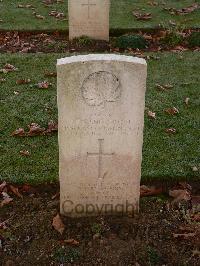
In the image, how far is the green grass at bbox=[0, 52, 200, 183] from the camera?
17.5ft

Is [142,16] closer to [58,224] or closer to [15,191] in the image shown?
[15,191]

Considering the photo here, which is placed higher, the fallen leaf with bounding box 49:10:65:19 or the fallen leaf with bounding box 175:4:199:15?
the fallen leaf with bounding box 175:4:199:15

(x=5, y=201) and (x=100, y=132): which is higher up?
(x=100, y=132)

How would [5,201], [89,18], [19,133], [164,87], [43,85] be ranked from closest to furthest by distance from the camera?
1. [5,201]
2. [19,133]
3. [43,85]
4. [164,87]
5. [89,18]

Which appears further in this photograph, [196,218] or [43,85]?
[43,85]

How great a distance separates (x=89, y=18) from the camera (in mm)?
9383

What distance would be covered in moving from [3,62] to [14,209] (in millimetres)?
4253

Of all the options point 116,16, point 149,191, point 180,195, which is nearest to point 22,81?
point 149,191

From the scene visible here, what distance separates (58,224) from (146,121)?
2.44 m

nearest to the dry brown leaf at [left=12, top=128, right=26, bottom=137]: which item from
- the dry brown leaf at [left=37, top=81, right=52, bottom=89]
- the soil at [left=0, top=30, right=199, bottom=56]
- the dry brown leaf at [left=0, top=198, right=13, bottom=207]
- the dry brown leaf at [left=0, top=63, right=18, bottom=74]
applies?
the dry brown leaf at [left=0, top=198, right=13, bottom=207]

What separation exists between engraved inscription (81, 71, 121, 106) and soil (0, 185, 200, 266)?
46.0 inches

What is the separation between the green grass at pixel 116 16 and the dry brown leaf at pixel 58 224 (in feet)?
21.8

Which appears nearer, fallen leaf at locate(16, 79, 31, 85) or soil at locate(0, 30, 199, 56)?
fallen leaf at locate(16, 79, 31, 85)

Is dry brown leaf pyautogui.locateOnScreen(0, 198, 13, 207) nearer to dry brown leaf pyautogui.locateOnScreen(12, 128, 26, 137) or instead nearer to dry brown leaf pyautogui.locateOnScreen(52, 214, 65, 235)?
dry brown leaf pyautogui.locateOnScreen(52, 214, 65, 235)
